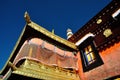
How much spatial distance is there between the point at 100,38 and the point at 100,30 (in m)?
0.63

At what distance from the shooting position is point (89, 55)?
8.42 m

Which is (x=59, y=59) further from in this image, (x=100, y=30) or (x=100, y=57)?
(x=100, y=30)

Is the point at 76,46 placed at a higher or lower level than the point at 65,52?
higher

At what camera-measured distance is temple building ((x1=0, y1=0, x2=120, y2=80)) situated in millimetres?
6059

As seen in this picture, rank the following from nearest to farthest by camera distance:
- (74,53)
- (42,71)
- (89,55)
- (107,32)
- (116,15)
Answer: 1. (42,71)
2. (116,15)
3. (107,32)
4. (89,55)
5. (74,53)

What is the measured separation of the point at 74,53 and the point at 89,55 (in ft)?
3.95

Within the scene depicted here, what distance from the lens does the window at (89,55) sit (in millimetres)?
7488

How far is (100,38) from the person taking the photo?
309 inches

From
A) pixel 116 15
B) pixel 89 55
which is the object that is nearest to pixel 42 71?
pixel 89 55

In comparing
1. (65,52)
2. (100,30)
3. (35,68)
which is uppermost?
(100,30)

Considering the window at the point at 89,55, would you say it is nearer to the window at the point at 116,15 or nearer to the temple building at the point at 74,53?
the temple building at the point at 74,53

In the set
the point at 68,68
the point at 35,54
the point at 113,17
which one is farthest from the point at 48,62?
the point at 113,17

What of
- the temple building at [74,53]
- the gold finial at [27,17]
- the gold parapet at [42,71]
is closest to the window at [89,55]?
the temple building at [74,53]

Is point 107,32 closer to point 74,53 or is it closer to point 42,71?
point 74,53
